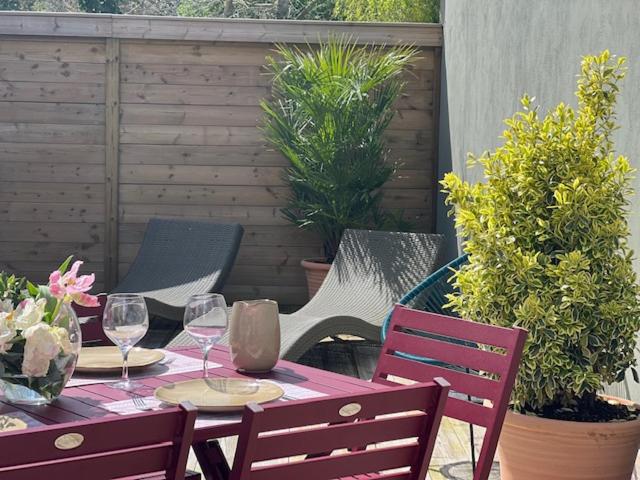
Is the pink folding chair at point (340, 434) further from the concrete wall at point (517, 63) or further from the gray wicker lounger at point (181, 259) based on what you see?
the gray wicker lounger at point (181, 259)

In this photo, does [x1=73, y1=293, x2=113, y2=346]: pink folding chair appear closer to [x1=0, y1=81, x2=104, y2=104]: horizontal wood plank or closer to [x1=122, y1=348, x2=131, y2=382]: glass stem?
[x1=122, y1=348, x2=131, y2=382]: glass stem

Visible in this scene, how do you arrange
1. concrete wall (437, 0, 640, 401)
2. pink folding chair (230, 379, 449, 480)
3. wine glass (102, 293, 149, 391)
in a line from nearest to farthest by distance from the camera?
pink folding chair (230, 379, 449, 480) < wine glass (102, 293, 149, 391) < concrete wall (437, 0, 640, 401)

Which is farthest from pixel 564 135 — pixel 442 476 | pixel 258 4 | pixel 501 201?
pixel 258 4

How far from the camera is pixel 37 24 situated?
693 cm

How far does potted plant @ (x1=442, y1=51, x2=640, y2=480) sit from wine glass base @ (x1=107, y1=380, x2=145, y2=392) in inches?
51.6

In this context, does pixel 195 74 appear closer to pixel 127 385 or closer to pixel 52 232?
pixel 52 232

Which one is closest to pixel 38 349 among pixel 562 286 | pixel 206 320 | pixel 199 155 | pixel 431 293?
pixel 206 320

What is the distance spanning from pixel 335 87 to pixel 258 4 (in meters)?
11.8

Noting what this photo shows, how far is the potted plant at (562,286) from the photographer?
3.01 m

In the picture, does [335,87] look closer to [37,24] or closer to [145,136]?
[145,136]

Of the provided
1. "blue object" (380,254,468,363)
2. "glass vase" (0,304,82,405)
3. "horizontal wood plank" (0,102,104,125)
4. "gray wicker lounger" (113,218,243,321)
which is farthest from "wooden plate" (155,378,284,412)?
"horizontal wood plank" (0,102,104,125)

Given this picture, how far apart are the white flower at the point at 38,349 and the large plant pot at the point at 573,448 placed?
5.25 feet

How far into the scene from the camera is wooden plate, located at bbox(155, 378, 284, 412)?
202cm

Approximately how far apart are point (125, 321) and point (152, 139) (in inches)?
196
